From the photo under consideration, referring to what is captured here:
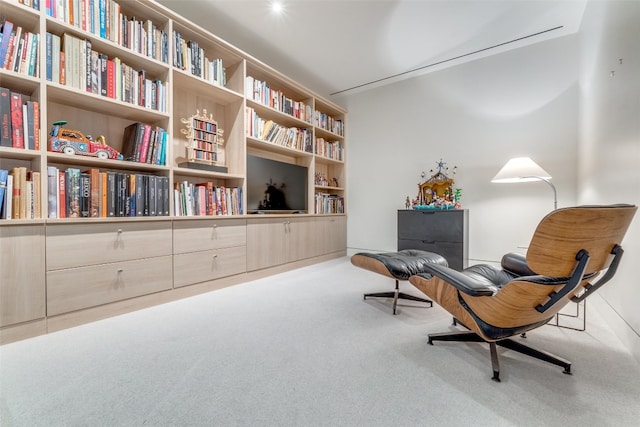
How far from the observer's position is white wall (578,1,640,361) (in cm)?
153

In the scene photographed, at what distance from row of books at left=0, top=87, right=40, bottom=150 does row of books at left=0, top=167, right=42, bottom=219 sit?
16cm

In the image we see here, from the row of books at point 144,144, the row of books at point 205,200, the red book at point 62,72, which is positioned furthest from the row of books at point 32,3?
the row of books at point 205,200

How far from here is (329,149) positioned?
13.9 feet

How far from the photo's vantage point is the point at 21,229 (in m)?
1.59

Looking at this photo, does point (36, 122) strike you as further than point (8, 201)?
Yes

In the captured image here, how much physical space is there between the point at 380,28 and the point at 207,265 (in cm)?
290

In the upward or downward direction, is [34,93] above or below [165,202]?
above

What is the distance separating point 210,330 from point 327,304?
0.91m

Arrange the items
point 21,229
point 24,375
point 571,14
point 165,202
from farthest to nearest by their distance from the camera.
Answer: point 571,14 → point 165,202 → point 21,229 → point 24,375

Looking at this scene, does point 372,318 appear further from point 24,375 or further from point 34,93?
point 34,93

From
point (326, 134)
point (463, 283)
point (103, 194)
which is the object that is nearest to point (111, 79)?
point (103, 194)

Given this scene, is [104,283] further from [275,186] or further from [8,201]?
[275,186]

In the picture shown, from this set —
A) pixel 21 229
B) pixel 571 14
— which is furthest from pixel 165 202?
pixel 571 14

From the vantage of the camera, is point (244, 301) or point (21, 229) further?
point (244, 301)
